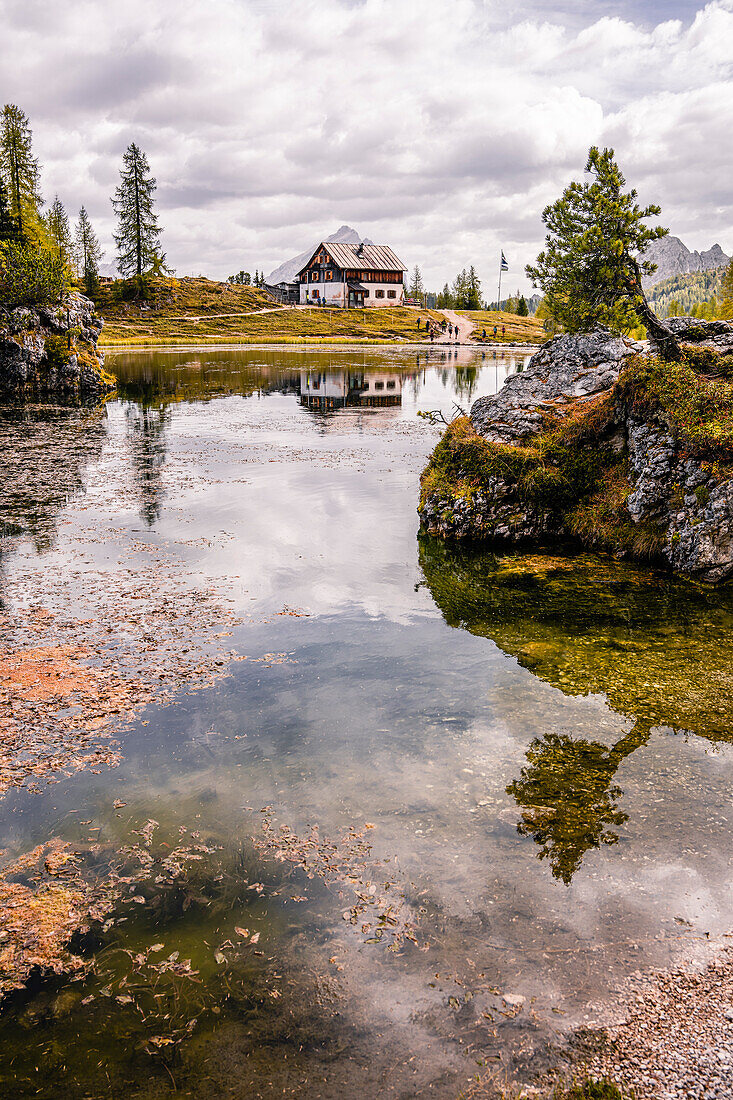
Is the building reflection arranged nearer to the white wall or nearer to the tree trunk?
Result: the tree trunk

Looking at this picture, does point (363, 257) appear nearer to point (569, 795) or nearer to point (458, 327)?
point (458, 327)

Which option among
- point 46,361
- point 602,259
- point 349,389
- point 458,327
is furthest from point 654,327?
point 458,327

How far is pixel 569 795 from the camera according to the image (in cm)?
993

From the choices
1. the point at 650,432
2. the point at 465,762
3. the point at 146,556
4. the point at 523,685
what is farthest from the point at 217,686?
the point at 650,432

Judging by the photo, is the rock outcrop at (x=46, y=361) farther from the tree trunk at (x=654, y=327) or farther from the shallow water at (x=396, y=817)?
the tree trunk at (x=654, y=327)

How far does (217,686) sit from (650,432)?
51.0 ft

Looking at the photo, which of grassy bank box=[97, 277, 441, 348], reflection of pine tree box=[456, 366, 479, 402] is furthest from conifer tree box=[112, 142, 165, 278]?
reflection of pine tree box=[456, 366, 479, 402]

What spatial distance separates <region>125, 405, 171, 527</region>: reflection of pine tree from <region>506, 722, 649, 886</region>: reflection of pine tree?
1622cm

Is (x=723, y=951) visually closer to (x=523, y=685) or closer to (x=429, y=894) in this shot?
(x=429, y=894)

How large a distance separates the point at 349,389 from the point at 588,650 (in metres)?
50.2

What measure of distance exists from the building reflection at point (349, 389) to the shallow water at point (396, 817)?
3401 centimetres

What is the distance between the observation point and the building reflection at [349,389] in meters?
53.0

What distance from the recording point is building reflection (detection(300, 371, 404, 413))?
53000 millimetres

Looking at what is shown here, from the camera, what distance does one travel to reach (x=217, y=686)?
12617 millimetres
